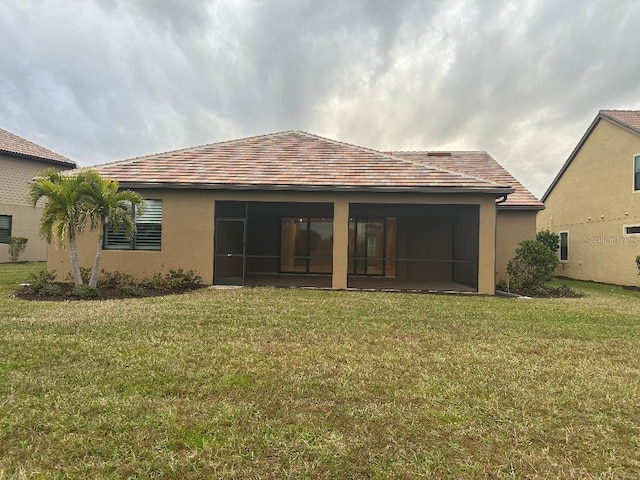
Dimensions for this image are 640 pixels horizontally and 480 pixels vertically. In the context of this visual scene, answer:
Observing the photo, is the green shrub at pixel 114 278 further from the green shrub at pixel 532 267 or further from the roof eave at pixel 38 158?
the roof eave at pixel 38 158

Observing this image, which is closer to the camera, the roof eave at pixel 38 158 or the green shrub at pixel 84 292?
the green shrub at pixel 84 292

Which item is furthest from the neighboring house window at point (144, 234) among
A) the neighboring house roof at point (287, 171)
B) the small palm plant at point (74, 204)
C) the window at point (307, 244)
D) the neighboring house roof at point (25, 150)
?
the neighboring house roof at point (25, 150)

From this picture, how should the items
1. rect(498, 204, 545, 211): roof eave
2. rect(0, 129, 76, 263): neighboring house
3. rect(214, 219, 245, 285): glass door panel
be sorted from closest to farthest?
rect(214, 219, 245, 285): glass door panel, rect(498, 204, 545, 211): roof eave, rect(0, 129, 76, 263): neighboring house

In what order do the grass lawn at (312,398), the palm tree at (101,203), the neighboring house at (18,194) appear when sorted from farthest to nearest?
the neighboring house at (18,194) < the palm tree at (101,203) < the grass lawn at (312,398)

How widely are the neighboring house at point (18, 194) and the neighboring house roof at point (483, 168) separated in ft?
64.2

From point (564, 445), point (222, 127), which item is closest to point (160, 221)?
point (564, 445)

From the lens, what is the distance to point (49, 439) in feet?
8.58

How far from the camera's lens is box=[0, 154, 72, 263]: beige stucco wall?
18438 mm

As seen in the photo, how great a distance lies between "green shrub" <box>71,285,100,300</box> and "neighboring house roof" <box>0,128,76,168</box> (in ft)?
50.2

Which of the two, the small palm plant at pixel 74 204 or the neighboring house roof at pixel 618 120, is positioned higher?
the neighboring house roof at pixel 618 120

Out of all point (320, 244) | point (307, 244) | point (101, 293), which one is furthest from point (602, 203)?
point (101, 293)

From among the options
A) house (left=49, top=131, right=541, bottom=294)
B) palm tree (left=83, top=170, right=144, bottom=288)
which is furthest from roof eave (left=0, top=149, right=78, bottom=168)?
palm tree (left=83, top=170, right=144, bottom=288)

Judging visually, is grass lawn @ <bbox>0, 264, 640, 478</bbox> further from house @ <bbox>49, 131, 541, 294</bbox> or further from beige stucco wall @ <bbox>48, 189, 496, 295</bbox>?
house @ <bbox>49, 131, 541, 294</bbox>

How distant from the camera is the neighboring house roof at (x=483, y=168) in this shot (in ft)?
43.6
